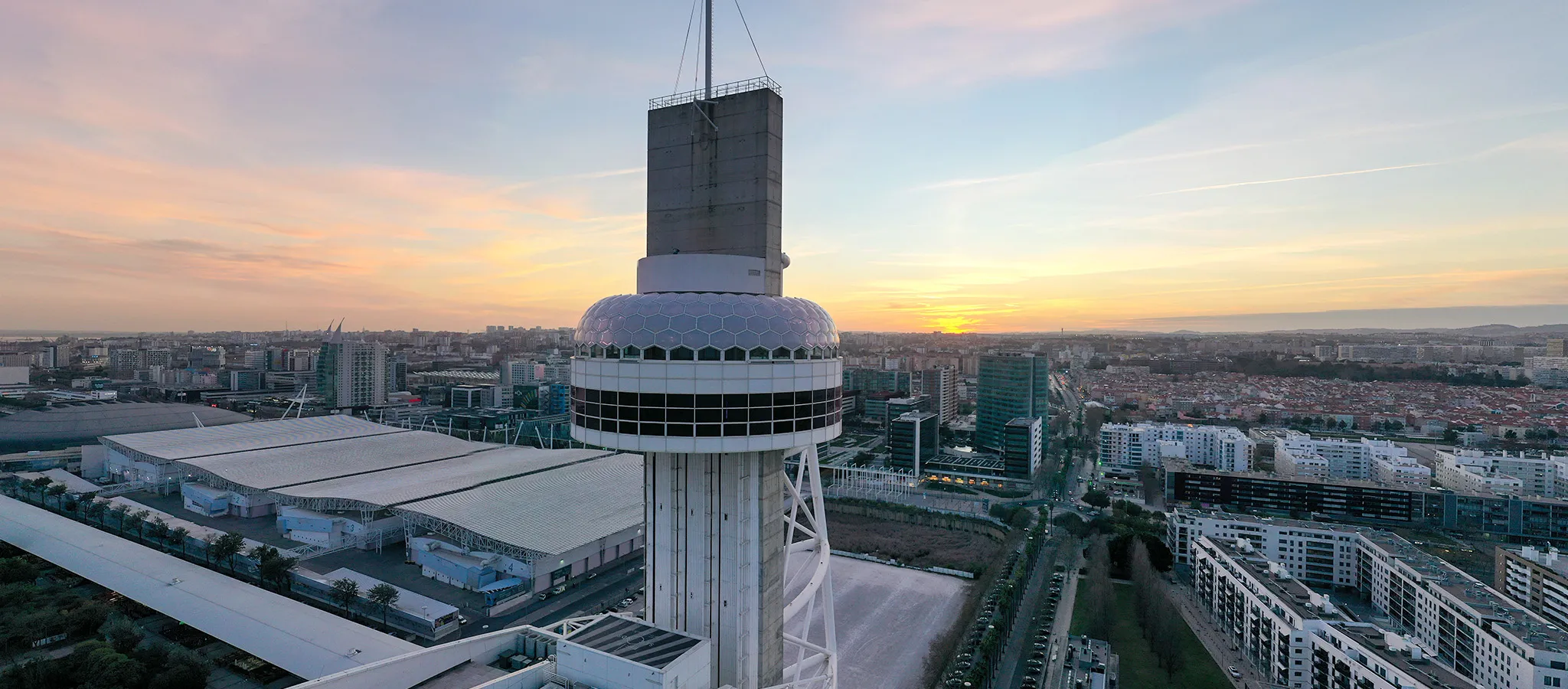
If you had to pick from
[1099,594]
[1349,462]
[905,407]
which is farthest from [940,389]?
[1099,594]

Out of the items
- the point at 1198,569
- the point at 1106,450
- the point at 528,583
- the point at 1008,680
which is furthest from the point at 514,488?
the point at 1106,450

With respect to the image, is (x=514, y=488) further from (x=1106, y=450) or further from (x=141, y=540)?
(x=1106, y=450)

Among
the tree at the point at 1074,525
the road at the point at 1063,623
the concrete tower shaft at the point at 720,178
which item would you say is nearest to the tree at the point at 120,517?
the concrete tower shaft at the point at 720,178

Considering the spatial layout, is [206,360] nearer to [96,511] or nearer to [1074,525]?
[96,511]

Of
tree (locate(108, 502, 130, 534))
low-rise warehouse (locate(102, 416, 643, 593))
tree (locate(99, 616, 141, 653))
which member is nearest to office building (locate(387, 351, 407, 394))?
low-rise warehouse (locate(102, 416, 643, 593))

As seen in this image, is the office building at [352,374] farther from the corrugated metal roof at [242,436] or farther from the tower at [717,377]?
the tower at [717,377]
